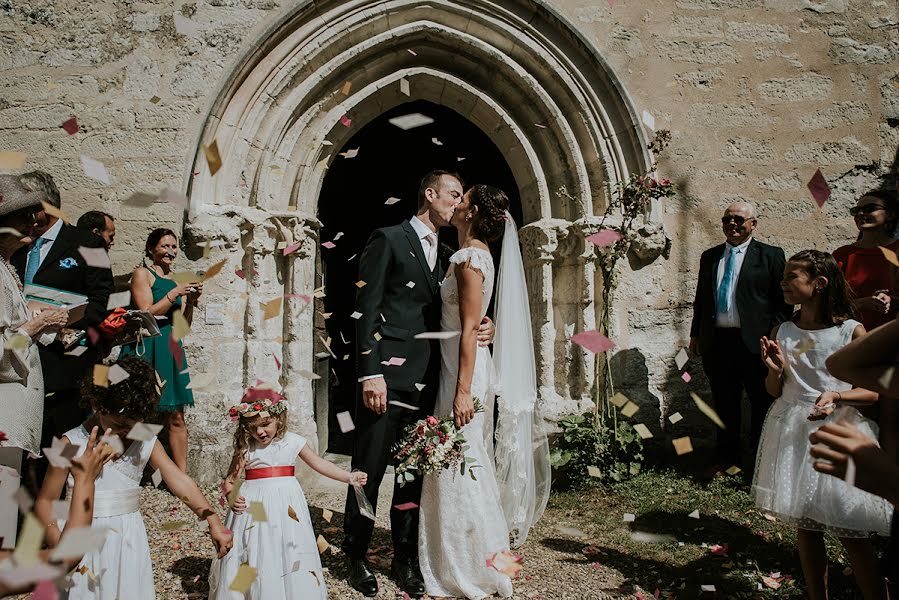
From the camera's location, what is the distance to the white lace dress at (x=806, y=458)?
8.14 feet

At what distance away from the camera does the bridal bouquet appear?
9.52 feet

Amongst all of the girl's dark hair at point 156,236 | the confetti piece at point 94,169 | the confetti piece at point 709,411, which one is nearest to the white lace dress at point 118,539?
the girl's dark hair at point 156,236

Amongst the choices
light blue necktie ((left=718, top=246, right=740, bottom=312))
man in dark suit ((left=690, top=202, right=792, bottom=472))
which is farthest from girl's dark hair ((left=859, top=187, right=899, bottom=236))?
light blue necktie ((left=718, top=246, right=740, bottom=312))

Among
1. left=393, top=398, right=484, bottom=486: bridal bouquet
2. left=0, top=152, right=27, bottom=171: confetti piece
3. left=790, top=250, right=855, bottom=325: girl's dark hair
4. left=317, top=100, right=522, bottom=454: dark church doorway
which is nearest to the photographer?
left=790, top=250, right=855, bottom=325: girl's dark hair

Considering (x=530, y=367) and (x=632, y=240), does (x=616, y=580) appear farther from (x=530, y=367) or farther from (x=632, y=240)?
(x=632, y=240)

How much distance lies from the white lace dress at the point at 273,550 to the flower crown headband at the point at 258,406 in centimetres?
19

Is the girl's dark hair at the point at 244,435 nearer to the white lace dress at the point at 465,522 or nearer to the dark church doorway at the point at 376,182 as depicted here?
the white lace dress at the point at 465,522

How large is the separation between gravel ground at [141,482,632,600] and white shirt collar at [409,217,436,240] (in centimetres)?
171

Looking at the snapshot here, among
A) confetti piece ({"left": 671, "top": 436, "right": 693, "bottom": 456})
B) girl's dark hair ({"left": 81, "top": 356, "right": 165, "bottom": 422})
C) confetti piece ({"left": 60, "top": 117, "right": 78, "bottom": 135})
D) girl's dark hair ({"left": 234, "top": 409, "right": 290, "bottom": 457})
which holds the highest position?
confetti piece ({"left": 60, "top": 117, "right": 78, "bottom": 135})

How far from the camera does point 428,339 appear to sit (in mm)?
3223

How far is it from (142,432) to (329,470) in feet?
2.44

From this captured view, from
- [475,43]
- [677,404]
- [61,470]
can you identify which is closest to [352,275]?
[475,43]

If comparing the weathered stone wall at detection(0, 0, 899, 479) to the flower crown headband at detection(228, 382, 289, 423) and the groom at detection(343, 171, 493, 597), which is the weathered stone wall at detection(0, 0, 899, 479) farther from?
the flower crown headband at detection(228, 382, 289, 423)

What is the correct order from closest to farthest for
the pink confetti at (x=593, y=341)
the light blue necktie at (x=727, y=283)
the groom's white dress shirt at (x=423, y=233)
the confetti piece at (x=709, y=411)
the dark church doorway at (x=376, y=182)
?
1. the groom's white dress shirt at (x=423, y=233)
2. the confetti piece at (x=709, y=411)
3. the light blue necktie at (x=727, y=283)
4. the pink confetti at (x=593, y=341)
5. the dark church doorway at (x=376, y=182)
